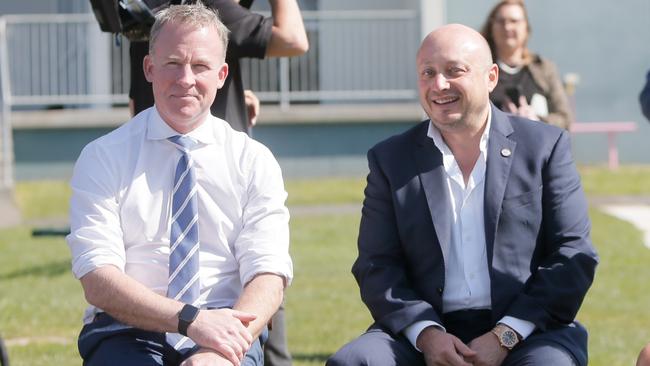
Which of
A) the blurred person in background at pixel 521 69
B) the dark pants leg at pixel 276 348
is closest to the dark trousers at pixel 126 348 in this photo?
the dark pants leg at pixel 276 348

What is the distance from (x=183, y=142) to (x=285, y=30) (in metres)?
0.96

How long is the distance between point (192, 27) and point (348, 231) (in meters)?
7.81

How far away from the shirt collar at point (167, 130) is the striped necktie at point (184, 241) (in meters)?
0.05

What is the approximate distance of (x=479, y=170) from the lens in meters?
4.67

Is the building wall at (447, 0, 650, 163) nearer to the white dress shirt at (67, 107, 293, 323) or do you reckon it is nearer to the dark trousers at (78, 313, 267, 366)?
the white dress shirt at (67, 107, 293, 323)

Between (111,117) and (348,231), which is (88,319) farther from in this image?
(111,117)

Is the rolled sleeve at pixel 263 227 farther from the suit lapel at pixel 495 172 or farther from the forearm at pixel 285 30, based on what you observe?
the forearm at pixel 285 30

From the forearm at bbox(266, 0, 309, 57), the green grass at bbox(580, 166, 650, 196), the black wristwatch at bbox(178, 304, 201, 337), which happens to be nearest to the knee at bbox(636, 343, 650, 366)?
the black wristwatch at bbox(178, 304, 201, 337)

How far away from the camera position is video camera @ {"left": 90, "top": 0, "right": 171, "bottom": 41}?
496 centimetres

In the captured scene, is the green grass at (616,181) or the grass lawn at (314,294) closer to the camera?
the grass lawn at (314,294)

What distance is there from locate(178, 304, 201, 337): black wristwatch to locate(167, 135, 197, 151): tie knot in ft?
2.02

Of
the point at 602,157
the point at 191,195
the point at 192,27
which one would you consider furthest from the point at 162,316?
the point at 602,157

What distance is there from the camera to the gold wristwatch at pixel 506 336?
4.42 m

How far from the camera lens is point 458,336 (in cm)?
457
